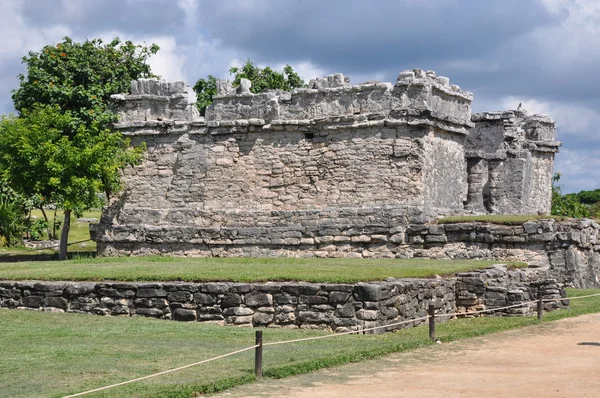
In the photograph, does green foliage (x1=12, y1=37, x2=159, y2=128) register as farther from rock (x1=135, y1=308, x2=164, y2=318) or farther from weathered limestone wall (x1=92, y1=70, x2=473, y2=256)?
rock (x1=135, y1=308, x2=164, y2=318)

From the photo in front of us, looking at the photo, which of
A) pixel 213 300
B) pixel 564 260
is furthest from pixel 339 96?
pixel 213 300

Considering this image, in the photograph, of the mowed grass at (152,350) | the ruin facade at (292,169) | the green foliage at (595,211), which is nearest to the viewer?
the mowed grass at (152,350)

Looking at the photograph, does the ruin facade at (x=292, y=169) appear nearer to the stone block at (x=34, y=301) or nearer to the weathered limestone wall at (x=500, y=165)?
the weathered limestone wall at (x=500, y=165)

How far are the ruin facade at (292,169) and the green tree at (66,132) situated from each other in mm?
933

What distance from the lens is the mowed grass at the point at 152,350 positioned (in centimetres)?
993

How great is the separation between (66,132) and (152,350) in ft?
47.9

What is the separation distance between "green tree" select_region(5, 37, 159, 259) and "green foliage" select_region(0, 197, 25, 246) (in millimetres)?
4790

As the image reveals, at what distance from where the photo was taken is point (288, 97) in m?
23.2

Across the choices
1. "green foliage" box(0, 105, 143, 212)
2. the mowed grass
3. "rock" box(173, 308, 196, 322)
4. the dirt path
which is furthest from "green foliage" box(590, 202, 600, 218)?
the dirt path

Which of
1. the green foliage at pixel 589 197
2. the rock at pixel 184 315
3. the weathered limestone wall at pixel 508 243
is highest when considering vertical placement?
the green foliage at pixel 589 197

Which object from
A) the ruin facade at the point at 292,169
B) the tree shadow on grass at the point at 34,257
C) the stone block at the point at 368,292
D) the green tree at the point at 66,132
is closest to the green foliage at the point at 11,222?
the tree shadow on grass at the point at 34,257

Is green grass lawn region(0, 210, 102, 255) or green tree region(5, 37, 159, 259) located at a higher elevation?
green tree region(5, 37, 159, 259)

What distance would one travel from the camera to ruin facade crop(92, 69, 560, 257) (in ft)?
71.3

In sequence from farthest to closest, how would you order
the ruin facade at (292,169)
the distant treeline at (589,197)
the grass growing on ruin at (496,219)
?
the distant treeline at (589,197) < the ruin facade at (292,169) < the grass growing on ruin at (496,219)
